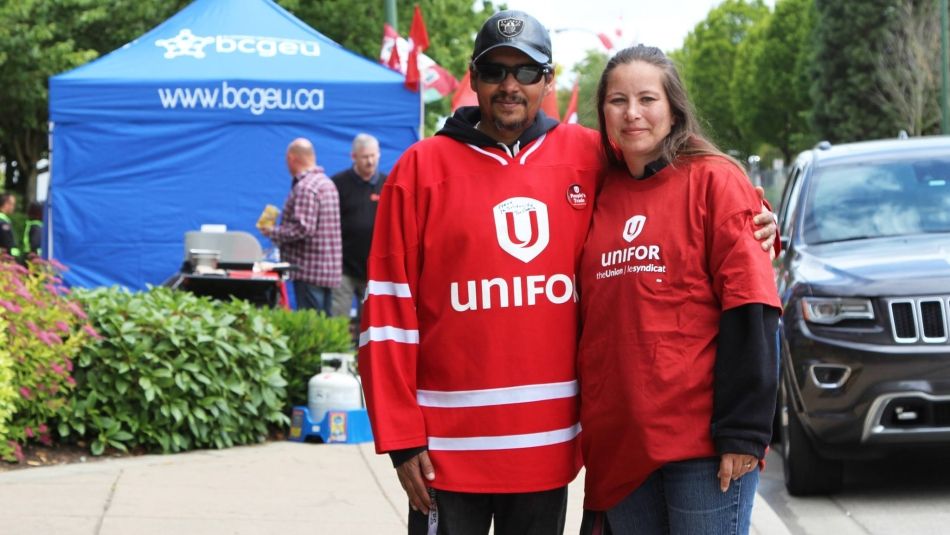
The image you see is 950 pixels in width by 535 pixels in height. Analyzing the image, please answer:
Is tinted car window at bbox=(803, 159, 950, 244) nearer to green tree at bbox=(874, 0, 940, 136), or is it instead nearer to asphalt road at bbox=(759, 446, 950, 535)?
asphalt road at bbox=(759, 446, 950, 535)

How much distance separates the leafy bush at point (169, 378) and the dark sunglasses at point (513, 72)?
14.4ft

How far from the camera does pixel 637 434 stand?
329 centimetres

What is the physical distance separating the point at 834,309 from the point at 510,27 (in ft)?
12.1

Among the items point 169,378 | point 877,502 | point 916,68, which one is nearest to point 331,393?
point 169,378

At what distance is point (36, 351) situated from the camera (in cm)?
719

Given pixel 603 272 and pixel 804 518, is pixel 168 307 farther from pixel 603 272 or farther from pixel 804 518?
pixel 603 272

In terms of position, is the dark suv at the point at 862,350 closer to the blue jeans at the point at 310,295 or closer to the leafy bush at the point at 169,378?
the leafy bush at the point at 169,378

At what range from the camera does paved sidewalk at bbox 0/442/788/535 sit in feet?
19.4

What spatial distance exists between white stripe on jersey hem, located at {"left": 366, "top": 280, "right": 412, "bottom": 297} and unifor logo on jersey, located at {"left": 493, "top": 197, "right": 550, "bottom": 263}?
0.27 meters

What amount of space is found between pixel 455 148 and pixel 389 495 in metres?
3.45

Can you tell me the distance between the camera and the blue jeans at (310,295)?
10.8 meters

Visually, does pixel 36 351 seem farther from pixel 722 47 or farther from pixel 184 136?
pixel 722 47

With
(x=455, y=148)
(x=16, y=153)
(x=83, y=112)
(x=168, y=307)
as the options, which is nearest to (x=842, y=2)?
(x=16, y=153)

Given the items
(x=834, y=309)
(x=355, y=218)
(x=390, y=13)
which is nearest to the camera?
(x=834, y=309)
